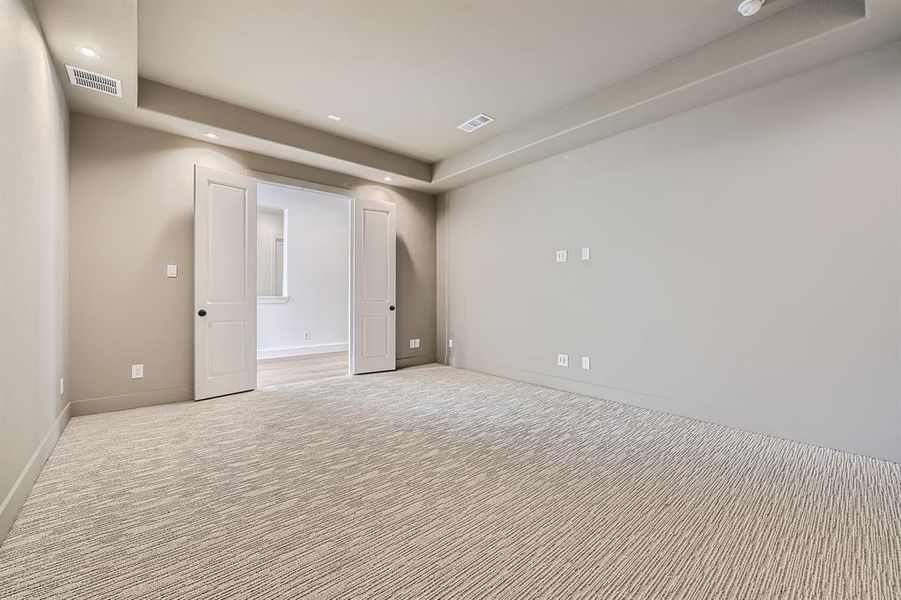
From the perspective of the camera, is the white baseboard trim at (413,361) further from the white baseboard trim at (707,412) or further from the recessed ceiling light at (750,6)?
the recessed ceiling light at (750,6)

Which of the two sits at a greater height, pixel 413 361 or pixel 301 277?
pixel 301 277

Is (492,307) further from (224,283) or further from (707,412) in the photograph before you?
(224,283)

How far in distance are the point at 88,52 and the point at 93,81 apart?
45 cm

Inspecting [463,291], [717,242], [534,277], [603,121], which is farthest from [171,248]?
[717,242]

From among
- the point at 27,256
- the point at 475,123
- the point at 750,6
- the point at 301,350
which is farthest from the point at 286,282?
the point at 750,6

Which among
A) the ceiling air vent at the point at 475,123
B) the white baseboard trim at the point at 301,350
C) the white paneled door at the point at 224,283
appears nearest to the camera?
the white paneled door at the point at 224,283

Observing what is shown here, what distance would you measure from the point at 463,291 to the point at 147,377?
3.73m

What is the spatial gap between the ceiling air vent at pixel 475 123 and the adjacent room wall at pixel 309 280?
303 centimetres

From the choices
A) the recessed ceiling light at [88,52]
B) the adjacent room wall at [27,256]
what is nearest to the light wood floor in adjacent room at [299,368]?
the adjacent room wall at [27,256]

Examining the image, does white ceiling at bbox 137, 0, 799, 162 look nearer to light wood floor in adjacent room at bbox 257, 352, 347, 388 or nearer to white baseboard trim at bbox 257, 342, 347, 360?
light wood floor in adjacent room at bbox 257, 352, 347, 388

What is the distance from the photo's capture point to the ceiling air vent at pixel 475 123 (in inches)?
164

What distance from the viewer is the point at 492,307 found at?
5348mm

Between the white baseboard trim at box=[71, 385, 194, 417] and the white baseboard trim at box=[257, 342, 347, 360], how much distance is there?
105 inches

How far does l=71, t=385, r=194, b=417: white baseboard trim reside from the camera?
3496mm
